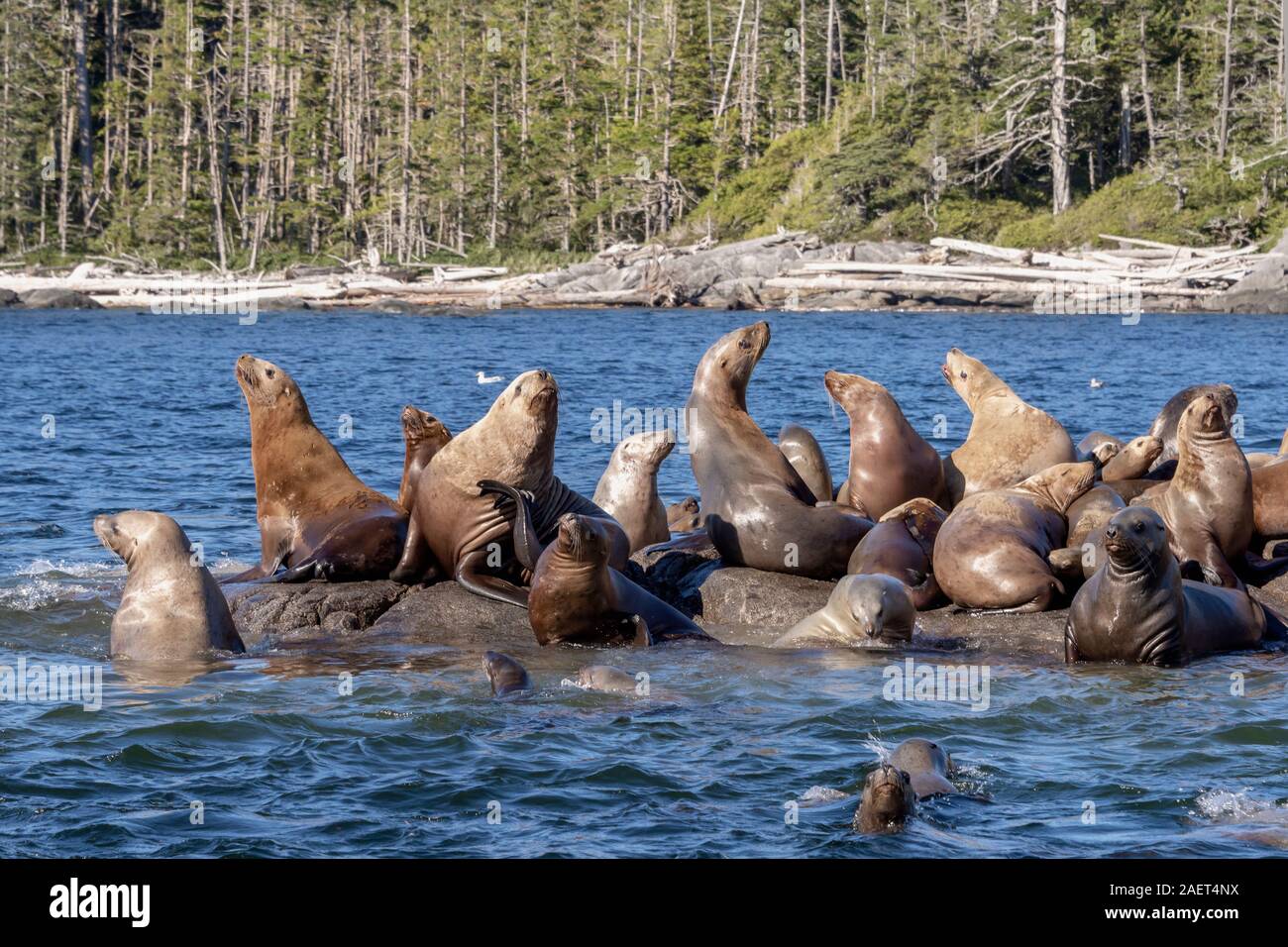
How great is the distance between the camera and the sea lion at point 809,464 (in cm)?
1172

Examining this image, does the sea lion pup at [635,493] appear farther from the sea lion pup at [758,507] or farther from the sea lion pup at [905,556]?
the sea lion pup at [905,556]

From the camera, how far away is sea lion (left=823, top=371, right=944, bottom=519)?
11.0 metres

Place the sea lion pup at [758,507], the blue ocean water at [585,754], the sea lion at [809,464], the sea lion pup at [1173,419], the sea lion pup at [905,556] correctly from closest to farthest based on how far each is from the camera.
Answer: the blue ocean water at [585,754] → the sea lion pup at [905,556] → the sea lion pup at [758,507] → the sea lion pup at [1173,419] → the sea lion at [809,464]

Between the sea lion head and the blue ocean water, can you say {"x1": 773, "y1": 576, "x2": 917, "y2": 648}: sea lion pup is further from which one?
the sea lion head

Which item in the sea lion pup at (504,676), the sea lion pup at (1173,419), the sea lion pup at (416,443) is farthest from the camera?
the sea lion pup at (1173,419)

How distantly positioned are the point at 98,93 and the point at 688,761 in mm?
73373

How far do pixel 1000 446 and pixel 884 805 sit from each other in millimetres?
6011

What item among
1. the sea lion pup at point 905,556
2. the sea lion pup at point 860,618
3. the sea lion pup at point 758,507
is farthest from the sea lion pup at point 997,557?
the sea lion pup at point 758,507

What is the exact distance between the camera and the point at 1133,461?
37.2 feet

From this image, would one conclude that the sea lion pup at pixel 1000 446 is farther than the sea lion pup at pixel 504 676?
Yes

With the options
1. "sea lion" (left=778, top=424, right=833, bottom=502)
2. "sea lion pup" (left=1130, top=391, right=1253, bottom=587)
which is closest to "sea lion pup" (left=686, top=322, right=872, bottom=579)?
"sea lion" (left=778, top=424, right=833, bottom=502)

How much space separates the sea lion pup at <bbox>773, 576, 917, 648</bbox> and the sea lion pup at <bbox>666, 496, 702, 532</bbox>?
3.21m

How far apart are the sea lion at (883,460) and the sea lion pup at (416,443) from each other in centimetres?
283

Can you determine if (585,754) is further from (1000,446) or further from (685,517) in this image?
(685,517)
